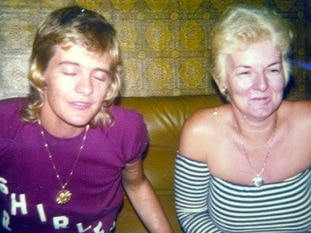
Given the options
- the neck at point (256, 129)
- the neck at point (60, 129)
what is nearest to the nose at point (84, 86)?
the neck at point (60, 129)

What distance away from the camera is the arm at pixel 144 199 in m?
1.43

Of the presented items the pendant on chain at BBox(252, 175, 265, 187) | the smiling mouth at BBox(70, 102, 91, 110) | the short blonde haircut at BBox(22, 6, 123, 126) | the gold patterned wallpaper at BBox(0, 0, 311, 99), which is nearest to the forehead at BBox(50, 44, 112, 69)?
the short blonde haircut at BBox(22, 6, 123, 126)

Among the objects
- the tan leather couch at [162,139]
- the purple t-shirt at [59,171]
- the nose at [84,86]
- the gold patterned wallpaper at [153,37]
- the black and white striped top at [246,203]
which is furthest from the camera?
the gold patterned wallpaper at [153,37]

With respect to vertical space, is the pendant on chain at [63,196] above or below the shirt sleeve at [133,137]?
below

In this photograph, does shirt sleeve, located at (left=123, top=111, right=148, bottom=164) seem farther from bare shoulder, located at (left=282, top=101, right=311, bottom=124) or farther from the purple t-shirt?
bare shoulder, located at (left=282, top=101, right=311, bottom=124)

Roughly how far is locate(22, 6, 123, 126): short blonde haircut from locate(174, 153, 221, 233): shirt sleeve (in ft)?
1.66

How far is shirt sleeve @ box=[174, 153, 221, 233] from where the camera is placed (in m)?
1.38

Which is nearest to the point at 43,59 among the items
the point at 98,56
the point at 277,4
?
the point at 98,56

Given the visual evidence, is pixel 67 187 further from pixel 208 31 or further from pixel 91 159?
pixel 208 31

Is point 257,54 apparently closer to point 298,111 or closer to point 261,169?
point 298,111

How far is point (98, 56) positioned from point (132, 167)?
0.53 m

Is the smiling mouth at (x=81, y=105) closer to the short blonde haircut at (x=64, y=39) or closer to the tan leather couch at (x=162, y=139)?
the short blonde haircut at (x=64, y=39)

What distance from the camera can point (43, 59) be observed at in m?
1.17

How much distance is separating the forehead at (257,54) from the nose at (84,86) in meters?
0.58
